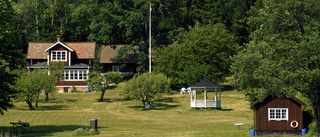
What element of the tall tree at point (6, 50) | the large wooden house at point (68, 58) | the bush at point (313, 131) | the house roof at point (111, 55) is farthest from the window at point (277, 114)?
the house roof at point (111, 55)

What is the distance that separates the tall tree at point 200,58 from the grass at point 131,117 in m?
3.53

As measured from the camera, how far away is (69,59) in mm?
88188

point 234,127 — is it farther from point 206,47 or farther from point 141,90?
point 206,47

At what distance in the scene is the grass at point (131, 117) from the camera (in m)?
43.3

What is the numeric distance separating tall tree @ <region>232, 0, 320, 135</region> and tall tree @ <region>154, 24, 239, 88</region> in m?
39.9

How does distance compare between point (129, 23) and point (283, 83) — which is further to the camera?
point (129, 23)

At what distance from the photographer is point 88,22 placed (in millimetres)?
110250

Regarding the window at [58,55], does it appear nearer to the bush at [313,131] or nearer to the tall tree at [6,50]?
the tall tree at [6,50]

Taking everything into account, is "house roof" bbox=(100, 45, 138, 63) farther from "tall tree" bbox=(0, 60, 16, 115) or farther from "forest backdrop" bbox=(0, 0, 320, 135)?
"tall tree" bbox=(0, 60, 16, 115)

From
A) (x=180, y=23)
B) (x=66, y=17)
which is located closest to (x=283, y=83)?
(x=180, y=23)

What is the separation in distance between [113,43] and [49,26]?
1849 cm

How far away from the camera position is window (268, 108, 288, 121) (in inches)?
1678

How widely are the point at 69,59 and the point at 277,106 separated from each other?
51005 millimetres

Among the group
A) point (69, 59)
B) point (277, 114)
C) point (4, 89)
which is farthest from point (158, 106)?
point (4, 89)
